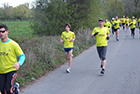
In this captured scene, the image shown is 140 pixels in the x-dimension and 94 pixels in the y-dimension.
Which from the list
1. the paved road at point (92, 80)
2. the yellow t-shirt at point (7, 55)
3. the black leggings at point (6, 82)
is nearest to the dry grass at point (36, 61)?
the paved road at point (92, 80)

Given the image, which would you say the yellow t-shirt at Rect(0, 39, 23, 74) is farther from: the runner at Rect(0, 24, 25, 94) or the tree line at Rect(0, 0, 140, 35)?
the tree line at Rect(0, 0, 140, 35)

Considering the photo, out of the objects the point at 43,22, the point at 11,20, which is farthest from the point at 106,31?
the point at 43,22

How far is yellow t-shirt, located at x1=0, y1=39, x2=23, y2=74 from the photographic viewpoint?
148 inches

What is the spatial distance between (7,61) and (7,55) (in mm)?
144

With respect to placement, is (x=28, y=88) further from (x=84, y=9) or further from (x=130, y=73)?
(x=84, y=9)

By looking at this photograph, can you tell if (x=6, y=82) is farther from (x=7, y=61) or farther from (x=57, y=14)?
(x=57, y=14)

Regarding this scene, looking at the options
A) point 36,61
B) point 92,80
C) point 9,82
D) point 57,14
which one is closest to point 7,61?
point 9,82

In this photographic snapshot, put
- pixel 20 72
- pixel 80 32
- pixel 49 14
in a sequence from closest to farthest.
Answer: pixel 20 72, pixel 49 14, pixel 80 32

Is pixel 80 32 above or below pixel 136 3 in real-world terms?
below

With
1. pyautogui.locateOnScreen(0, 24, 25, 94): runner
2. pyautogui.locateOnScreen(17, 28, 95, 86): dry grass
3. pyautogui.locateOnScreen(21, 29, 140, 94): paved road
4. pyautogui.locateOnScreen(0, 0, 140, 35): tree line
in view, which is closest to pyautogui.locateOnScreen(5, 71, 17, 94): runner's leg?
pyautogui.locateOnScreen(0, 24, 25, 94): runner

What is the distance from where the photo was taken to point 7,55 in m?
3.79

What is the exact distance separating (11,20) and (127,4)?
47.3 meters

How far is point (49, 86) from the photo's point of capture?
5.67 m

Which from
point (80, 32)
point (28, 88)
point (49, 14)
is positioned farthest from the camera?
point (80, 32)
